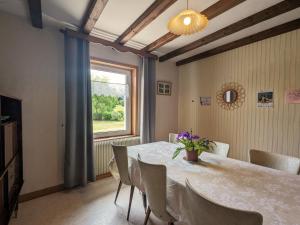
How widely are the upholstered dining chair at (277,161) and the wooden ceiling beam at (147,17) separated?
5.97 ft

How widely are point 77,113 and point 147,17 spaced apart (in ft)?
5.34

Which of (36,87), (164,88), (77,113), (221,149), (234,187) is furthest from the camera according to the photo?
(164,88)

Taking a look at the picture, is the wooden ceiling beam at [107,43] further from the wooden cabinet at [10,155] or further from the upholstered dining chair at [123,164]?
the upholstered dining chair at [123,164]

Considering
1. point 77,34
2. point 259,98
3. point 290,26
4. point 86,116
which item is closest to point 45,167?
point 86,116

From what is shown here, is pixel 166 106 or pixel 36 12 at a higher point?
pixel 36 12

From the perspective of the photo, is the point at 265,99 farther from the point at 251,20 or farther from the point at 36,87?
the point at 36,87

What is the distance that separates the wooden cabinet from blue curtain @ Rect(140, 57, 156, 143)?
75.3 inches

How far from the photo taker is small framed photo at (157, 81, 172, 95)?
3.72m

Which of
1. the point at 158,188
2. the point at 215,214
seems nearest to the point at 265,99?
the point at 158,188

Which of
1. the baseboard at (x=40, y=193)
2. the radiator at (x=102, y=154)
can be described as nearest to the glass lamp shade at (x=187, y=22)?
the radiator at (x=102, y=154)

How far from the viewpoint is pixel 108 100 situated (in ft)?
10.3

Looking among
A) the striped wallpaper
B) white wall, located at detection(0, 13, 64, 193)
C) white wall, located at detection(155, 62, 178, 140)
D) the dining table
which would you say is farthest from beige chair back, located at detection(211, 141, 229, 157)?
white wall, located at detection(0, 13, 64, 193)

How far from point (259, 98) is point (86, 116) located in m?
2.66

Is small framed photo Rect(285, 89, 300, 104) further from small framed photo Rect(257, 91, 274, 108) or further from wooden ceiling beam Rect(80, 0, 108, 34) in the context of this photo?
wooden ceiling beam Rect(80, 0, 108, 34)
